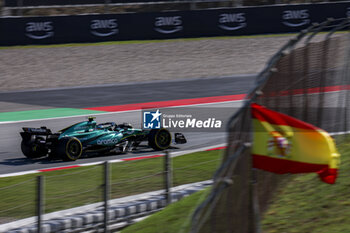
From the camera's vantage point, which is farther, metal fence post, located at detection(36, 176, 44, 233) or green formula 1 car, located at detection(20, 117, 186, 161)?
green formula 1 car, located at detection(20, 117, 186, 161)

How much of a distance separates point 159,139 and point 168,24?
14.4m

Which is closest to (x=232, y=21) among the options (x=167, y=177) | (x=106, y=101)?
(x=106, y=101)

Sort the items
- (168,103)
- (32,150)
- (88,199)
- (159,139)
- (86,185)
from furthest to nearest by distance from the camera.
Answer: (168,103)
(159,139)
(32,150)
(86,185)
(88,199)

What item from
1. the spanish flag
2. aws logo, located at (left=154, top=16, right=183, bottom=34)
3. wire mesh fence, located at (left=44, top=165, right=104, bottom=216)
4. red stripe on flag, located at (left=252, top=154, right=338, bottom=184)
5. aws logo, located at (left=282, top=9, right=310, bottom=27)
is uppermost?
aws logo, located at (left=282, top=9, right=310, bottom=27)

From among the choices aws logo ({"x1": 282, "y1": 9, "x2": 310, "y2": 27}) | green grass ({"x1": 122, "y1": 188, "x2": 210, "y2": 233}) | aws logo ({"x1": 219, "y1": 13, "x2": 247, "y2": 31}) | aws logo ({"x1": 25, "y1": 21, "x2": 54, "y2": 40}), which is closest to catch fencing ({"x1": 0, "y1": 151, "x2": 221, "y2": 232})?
green grass ({"x1": 122, "y1": 188, "x2": 210, "y2": 233})

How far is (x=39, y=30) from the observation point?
2291 cm

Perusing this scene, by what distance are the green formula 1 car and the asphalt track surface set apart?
163mm

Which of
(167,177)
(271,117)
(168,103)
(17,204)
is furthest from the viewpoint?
(168,103)

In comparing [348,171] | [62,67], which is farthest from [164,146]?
[62,67]

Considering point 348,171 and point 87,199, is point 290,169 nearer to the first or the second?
point 348,171

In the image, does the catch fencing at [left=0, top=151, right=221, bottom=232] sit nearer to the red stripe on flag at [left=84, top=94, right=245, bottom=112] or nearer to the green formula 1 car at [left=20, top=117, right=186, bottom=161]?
the green formula 1 car at [left=20, top=117, right=186, bottom=161]

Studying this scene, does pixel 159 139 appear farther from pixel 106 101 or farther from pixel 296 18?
pixel 296 18

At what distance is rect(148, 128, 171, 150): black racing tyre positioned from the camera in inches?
445

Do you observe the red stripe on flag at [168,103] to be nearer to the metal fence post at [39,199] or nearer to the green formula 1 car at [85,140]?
the green formula 1 car at [85,140]
